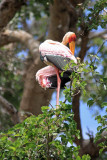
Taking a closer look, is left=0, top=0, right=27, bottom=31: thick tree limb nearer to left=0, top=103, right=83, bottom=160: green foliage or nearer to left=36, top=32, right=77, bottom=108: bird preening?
left=36, top=32, right=77, bottom=108: bird preening

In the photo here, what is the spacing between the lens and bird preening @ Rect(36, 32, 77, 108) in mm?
1689

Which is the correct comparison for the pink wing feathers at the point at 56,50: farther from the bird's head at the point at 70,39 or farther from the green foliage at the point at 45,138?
the green foliage at the point at 45,138

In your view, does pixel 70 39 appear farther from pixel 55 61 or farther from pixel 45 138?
pixel 45 138

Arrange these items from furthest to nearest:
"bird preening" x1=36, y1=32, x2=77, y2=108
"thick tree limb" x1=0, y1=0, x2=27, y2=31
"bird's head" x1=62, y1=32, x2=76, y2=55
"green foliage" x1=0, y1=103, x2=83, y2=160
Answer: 1. "thick tree limb" x1=0, y1=0, x2=27, y2=31
2. "bird's head" x1=62, y1=32, x2=76, y2=55
3. "bird preening" x1=36, y1=32, x2=77, y2=108
4. "green foliage" x1=0, y1=103, x2=83, y2=160

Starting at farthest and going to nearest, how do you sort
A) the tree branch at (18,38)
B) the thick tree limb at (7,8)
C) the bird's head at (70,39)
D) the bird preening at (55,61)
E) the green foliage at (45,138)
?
the tree branch at (18,38) < the thick tree limb at (7,8) < the bird's head at (70,39) < the bird preening at (55,61) < the green foliage at (45,138)

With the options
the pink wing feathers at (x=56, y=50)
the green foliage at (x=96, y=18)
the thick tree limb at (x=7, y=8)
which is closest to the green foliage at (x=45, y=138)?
the pink wing feathers at (x=56, y=50)

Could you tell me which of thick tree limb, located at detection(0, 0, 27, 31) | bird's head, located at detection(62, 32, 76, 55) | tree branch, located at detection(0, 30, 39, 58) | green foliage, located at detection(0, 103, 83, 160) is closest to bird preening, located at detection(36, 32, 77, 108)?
bird's head, located at detection(62, 32, 76, 55)

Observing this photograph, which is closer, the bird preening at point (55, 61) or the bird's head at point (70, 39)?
the bird preening at point (55, 61)

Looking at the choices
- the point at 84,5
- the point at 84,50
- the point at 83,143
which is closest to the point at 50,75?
the point at 84,5

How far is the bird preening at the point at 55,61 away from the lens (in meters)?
1.69

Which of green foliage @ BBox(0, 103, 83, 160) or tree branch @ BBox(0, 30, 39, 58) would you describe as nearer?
green foliage @ BBox(0, 103, 83, 160)

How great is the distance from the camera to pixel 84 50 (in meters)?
3.16

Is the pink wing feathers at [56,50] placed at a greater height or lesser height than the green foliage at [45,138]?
greater

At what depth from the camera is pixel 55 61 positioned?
1.68 meters
